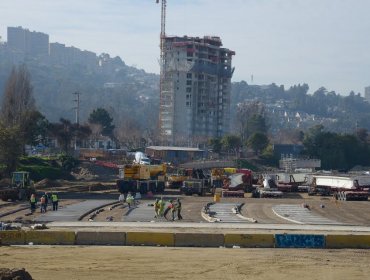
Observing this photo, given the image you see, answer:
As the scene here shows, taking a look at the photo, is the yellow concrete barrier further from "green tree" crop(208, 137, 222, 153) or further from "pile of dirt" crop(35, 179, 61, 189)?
"green tree" crop(208, 137, 222, 153)

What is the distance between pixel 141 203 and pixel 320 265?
32570mm

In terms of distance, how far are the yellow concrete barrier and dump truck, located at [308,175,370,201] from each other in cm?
4097

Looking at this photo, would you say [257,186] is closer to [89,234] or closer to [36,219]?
[36,219]

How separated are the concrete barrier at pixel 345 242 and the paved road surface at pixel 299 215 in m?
10.7

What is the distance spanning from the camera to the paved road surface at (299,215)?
47.4m

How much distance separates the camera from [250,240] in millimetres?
35062

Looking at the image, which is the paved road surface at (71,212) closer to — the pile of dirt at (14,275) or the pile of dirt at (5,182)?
the pile of dirt at (5,182)

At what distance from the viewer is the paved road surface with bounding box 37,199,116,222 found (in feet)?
154

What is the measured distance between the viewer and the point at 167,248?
3416 centimetres

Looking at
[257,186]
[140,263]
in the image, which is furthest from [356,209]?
[140,263]

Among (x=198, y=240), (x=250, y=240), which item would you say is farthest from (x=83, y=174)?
(x=250, y=240)

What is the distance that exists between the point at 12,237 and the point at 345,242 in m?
15.3

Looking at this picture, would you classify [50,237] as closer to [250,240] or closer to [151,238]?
[151,238]

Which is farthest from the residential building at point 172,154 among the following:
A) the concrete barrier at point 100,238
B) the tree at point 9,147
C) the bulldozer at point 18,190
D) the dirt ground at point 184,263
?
the dirt ground at point 184,263
